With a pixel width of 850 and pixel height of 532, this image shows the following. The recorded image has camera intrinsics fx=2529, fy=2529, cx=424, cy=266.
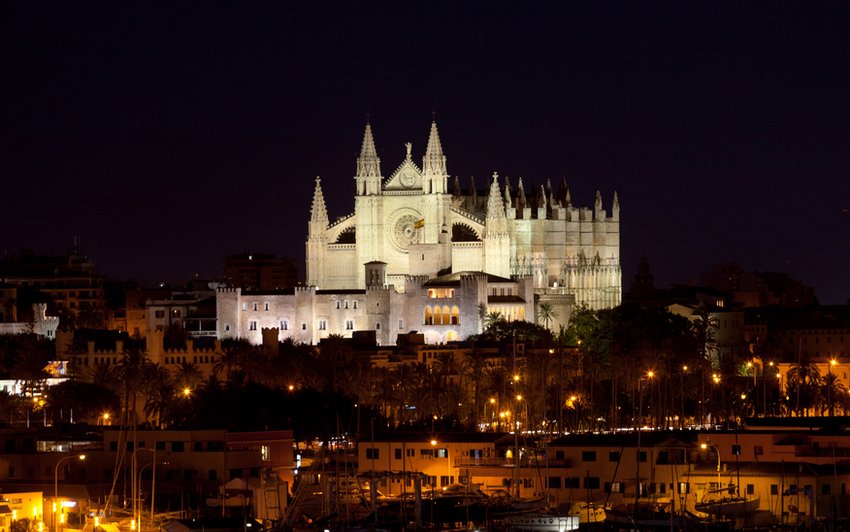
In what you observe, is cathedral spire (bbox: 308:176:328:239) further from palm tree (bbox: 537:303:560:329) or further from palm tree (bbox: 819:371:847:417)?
palm tree (bbox: 819:371:847:417)

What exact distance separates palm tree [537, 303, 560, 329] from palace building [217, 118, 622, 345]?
130 millimetres

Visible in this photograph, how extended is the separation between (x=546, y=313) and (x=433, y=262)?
720 cm

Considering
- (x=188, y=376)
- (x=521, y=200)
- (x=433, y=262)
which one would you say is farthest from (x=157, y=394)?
(x=521, y=200)

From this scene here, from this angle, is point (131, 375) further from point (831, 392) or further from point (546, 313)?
point (546, 313)

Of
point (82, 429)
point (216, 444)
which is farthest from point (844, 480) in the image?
point (82, 429)

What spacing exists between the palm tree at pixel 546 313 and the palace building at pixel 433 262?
0.13 meters

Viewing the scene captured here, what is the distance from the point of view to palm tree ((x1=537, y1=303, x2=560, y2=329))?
14638 centimetres

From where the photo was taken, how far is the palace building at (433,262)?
142 m

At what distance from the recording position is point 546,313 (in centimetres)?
14675

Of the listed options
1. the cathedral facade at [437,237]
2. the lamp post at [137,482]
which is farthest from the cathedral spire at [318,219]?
the lamp post at [137,482]

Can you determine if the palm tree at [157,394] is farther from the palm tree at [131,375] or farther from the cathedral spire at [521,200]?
the cathedral spire at [521,200]

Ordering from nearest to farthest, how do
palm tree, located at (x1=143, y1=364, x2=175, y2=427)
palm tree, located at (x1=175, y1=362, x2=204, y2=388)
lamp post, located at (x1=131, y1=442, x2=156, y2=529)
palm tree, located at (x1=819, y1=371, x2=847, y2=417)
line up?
1. lamp post, located at (x1=131, y1=442, x2=156, y2=529)
2. palm tree, located at (x1=143, y1=364, x2=175, y2=427)
3. palm tree, located at (x1=819, y1=371, x2=847, y2=417)
4. palm tree, located at (x1=175, y1=362, x2=204, y2=388)

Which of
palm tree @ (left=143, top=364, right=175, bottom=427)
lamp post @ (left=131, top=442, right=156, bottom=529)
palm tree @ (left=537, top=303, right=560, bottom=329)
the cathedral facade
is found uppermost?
the cathedral facade

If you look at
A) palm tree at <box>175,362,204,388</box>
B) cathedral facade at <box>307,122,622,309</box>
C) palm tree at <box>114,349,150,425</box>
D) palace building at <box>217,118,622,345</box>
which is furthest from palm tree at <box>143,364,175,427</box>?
cathedral facade at <box>307,122,622,309</box>
